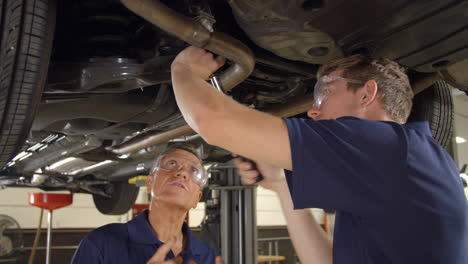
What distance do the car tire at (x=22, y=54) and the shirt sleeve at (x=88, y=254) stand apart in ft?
1.46

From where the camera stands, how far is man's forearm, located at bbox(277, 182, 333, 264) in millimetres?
1099

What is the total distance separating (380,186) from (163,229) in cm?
96

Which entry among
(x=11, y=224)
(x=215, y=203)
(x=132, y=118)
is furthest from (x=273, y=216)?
(x=132, y=118)

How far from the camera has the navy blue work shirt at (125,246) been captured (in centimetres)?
130

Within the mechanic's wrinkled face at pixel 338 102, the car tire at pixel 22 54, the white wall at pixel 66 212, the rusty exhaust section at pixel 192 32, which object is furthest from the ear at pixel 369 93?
the white wall at pixel 66 212

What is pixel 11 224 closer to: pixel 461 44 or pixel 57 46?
pixel 57 46

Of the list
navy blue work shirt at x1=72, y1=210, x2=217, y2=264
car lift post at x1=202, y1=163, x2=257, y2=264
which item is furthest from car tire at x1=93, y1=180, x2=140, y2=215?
navy blue work shirt at x1=72, y1=210, x2=217, y2=264

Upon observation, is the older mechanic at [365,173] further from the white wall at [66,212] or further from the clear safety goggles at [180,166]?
the white wall at [66,212]

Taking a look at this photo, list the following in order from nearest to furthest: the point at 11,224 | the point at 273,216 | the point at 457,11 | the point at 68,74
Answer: the point at 457,11, the point at 68,74, the point at 11,224, the point at 273,216

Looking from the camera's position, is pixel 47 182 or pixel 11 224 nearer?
pixel 47 182

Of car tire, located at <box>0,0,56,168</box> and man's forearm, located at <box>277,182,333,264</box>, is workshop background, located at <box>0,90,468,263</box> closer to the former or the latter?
man's forearm, located at <box>277,182,333,264</box>

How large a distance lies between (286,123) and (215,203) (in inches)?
94.6

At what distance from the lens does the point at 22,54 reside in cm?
104

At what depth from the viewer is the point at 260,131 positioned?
2.45 ft
